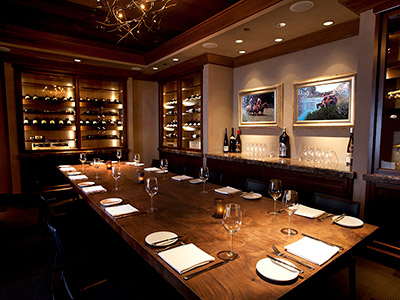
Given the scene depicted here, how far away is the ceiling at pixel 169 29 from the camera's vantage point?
2998mm

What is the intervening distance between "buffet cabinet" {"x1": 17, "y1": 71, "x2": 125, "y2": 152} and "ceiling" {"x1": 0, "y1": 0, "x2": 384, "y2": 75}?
0.73m

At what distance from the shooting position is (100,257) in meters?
1.81

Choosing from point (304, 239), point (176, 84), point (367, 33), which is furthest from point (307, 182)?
point (176, 84)

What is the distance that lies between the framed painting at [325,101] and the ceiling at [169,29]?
2.31 ft

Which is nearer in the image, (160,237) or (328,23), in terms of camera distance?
(160,237)

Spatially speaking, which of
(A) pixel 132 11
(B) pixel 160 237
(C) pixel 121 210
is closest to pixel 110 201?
(C) pixel 121 210

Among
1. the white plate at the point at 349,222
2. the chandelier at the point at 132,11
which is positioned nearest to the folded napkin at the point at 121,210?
the white plate at the point at 349,222

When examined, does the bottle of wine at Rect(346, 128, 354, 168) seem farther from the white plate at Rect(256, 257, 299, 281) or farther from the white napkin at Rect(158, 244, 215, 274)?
the white napkin at Rect(158, 244, 215, 274)

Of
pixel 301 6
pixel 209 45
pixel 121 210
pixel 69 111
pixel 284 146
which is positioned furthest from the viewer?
pixel 69 111

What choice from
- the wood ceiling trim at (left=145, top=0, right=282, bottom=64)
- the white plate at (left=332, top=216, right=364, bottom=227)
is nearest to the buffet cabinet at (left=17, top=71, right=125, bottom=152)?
the wood ceiling trim at (left=145, top=0, right=282, bottom=64)

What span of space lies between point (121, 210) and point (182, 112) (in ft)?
12.9

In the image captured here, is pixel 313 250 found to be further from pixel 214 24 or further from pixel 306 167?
pixel 214 24

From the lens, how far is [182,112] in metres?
5.53

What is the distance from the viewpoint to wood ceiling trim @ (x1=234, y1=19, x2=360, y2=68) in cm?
318
